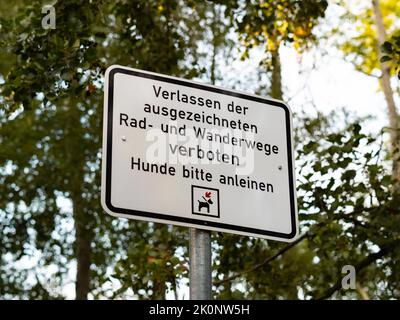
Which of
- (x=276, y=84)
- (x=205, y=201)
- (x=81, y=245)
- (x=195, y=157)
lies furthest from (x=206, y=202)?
(x=81, y=245)

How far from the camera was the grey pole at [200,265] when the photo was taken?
2.31 m

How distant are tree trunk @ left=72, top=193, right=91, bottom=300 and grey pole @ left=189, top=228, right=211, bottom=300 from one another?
1024 cm

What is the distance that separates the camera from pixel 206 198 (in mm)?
2559

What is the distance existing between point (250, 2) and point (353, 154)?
6.56 feet

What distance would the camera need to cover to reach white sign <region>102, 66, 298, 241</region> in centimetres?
248

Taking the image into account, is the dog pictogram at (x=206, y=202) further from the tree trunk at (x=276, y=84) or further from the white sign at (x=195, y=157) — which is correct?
the tree trunk at (x=276, y=84)

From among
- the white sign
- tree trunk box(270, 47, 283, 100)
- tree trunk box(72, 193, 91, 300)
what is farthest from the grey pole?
tree trunk box(72, 193, 91, 300)

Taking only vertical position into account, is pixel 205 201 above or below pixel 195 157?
below

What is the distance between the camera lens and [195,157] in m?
2.63

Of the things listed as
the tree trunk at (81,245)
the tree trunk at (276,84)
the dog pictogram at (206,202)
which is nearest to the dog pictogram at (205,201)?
the dog pictogram at (206,202)

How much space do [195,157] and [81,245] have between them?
416 inches

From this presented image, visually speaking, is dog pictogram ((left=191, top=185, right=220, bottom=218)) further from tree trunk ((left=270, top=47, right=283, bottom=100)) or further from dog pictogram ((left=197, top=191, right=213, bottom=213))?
tree trunk ((left=270, top=47, right=283, bottom=100))

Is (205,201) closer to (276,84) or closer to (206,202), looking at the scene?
(206,202)
